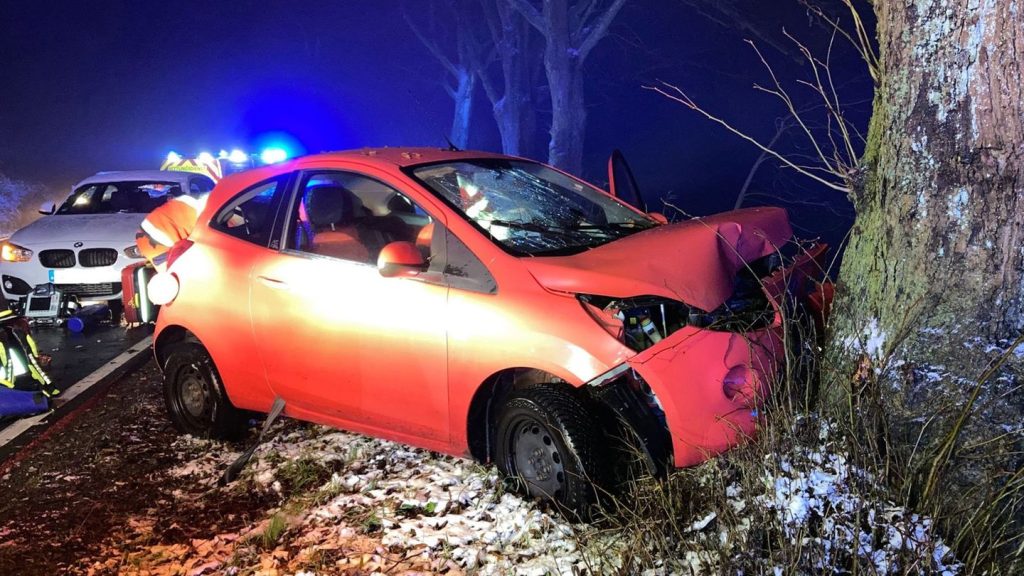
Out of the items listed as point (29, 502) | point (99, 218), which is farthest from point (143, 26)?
point (29, 502)

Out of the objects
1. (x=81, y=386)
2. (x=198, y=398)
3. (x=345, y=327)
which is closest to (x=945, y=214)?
(x=345, y=327)

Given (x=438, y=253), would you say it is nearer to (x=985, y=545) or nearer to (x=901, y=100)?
(x=901, y=100)

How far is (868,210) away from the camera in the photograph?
3268 mm

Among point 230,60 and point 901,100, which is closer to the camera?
point 901,100

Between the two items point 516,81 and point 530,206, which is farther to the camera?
point 516,81

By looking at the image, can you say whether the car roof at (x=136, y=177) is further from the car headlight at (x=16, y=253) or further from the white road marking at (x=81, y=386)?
the white road marking at (x=81, y=386)

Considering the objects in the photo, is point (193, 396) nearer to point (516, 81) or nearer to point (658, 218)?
point (658, 218)

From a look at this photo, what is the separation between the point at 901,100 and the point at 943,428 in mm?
1296

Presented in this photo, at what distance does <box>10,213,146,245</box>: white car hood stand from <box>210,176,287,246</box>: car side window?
449cm

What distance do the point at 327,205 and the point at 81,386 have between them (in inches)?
122

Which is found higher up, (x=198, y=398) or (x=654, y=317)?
(x=654, y=317)

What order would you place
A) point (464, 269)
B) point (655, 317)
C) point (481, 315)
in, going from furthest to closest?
point (464, 269)
point (481, 315)
point (655, 317)

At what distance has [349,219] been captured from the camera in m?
4.80

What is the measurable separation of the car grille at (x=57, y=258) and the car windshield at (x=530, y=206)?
6255 millimetres
